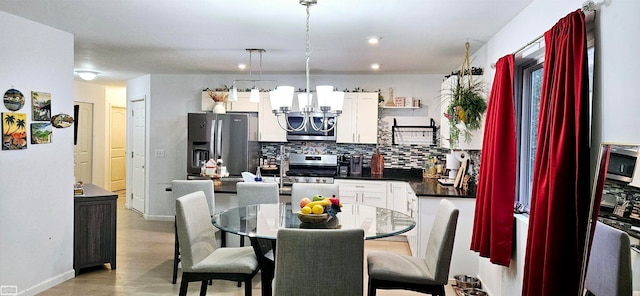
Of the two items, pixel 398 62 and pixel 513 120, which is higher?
pixel 398 62

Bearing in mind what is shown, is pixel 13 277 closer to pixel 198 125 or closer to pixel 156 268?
pixel 156 268

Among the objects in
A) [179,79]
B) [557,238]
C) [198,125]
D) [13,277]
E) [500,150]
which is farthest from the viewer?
[179,79]

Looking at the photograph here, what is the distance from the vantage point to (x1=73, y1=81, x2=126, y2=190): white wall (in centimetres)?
851

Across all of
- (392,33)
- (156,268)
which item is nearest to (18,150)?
(156,268)

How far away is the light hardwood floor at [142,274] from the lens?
3.91 metres

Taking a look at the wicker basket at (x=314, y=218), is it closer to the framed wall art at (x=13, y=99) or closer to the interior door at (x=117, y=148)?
the framed wall art at (x=13, y=99)

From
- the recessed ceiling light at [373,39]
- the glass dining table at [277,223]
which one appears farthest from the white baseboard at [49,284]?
the recessed ceiling light at [373,39]

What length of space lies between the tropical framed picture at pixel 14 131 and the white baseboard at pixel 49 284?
3.90 feet

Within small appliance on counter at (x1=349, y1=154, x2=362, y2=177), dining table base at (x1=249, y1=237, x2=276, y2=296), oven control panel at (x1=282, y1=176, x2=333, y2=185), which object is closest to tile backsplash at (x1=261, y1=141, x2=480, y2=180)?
small appliance on counter at (x1=349, y1=154, x2=362, y2=177)

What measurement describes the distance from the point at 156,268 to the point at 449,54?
3818mm

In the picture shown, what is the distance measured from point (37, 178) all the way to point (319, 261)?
111 inches

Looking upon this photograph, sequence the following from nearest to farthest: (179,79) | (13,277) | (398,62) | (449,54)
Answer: (13,277)
(449,54)
(398,62)
(179,79)

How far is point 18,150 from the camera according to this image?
3590 mm

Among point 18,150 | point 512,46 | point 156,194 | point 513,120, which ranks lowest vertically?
point 156,194
